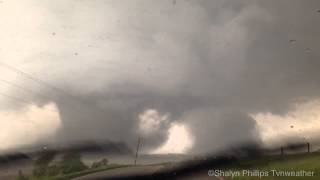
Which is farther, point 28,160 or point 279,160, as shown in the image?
point 28,160

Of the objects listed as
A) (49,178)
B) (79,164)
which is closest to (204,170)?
(79,164)

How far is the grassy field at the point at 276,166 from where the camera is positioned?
80.5ft

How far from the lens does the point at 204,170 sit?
80.9 feet

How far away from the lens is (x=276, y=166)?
24.8 metres

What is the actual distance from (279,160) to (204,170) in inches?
151

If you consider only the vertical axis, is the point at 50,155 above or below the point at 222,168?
above

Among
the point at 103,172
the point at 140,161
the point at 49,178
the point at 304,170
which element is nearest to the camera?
the point at 304,170

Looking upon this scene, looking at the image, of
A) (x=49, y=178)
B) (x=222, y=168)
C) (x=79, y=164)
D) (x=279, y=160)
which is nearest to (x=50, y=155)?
(x=49, y=178)

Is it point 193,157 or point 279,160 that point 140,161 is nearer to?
point 193,157

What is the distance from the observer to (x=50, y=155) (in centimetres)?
3391

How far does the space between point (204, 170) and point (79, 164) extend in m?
9.50

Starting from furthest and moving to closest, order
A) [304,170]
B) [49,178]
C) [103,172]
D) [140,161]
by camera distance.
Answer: [49,178]
[103,172]
[140,161]
[304,170]

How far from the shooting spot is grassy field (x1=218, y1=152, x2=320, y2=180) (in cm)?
2453

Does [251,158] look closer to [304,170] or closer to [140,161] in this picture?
[304,170]
